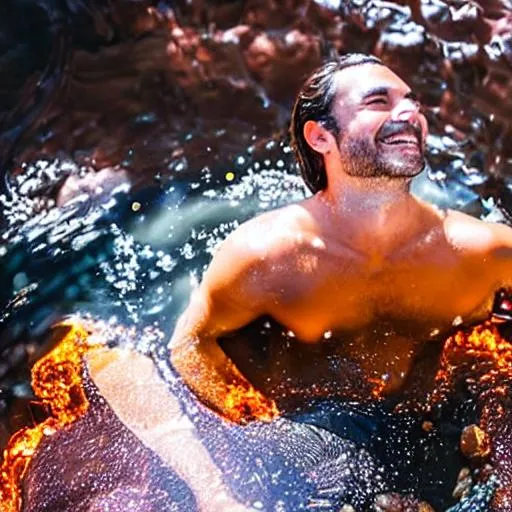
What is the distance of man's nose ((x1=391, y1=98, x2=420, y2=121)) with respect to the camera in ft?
5.27

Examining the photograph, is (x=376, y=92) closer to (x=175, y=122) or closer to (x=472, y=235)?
(x=472, y=235)

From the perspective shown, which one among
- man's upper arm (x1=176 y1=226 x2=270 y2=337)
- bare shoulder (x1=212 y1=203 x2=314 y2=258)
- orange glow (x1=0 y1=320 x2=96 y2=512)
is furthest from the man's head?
orange glow (x1=0 y1=320 x2=96 y2=512)

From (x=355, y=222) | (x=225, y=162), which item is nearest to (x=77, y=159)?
(x=225, y=162)

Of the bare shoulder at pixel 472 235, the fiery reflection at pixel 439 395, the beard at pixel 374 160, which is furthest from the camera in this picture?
the fiery reflection at pixel 439 395

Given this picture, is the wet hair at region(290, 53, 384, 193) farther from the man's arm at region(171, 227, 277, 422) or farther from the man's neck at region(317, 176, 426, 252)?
the man's arm at region(171, 227, 277, 422)

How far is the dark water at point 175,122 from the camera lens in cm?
233

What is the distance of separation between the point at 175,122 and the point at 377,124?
1152 mm

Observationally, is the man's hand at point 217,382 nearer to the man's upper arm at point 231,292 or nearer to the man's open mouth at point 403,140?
the man's upper arm at point 231,292

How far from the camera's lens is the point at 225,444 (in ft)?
6.10

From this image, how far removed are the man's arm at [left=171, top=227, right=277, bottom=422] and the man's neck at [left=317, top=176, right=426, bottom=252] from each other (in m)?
0.16

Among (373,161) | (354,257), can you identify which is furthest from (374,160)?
(354,257)

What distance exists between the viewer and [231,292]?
1819 mm

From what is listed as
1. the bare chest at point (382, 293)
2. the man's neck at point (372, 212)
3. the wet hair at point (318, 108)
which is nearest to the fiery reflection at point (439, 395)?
the bare chest at point (382, 293)

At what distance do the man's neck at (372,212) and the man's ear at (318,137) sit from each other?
7 cm
